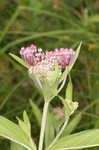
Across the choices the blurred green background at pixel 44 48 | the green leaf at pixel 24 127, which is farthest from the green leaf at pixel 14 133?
the blurred green background at pixel 44 48

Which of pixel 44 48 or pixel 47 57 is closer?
pixel 47 57

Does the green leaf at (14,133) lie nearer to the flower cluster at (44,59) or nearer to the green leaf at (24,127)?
the green leaf at (24,127)

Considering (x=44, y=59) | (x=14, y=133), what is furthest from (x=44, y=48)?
(x=14, y=133)

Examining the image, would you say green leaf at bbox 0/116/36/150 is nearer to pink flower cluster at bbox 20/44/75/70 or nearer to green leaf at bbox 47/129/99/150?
green leaf at bbox 47/129/99/150

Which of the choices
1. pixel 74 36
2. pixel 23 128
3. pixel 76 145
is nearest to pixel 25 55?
pixel 23 128

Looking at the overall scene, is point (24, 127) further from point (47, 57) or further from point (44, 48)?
point (44, 48)

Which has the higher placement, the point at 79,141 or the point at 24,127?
the point at 24,127
